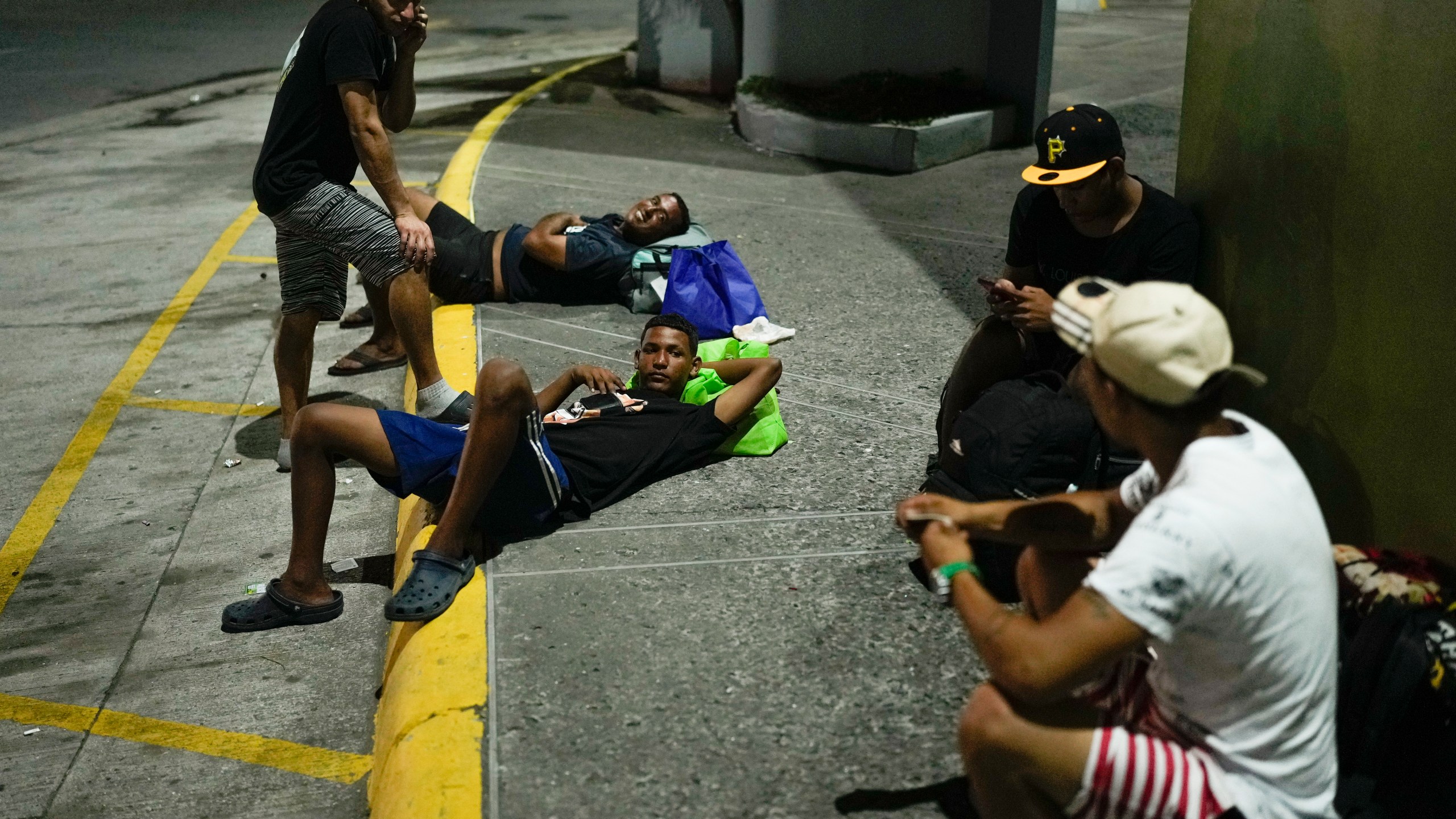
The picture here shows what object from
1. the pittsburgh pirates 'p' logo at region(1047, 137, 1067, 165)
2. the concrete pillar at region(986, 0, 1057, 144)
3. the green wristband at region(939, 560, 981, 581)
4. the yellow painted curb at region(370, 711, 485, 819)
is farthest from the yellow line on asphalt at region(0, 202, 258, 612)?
the concrete pillar at region(986, 0, 1057, 144)

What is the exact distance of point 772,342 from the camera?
5949 mm

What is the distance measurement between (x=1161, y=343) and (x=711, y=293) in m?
3.87

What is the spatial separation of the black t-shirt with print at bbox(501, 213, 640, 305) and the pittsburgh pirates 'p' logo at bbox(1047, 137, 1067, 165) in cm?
286

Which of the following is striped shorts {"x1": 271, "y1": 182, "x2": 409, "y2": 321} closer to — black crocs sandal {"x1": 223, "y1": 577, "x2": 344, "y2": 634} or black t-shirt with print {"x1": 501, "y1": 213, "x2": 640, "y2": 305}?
black t-shirt with print {"x1": 501, "y1": 213, "x2": 640, "y2": 305}

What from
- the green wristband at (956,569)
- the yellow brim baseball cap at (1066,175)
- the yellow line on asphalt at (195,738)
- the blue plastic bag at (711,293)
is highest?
the yellow brim baseball cap at (1066,175)

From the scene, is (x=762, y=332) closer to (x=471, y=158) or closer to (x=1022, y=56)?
(x=471, y=158)

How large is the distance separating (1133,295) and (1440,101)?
4.20ft

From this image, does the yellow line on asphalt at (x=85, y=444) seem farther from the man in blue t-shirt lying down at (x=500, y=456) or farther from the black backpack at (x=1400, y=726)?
the black backpack at (x=1400, y=726)

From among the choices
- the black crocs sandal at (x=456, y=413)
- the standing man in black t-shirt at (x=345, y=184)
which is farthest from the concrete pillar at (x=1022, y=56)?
the black crocs sandal at (x=456, y=413)

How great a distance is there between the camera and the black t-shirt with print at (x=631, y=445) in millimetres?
4324

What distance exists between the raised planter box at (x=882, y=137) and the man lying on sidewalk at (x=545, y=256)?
3023 millimetres

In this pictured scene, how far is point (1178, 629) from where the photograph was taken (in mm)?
2234

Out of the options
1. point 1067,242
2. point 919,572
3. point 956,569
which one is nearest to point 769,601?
point 919,572

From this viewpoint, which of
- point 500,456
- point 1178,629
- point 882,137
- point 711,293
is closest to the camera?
point 1178,629
